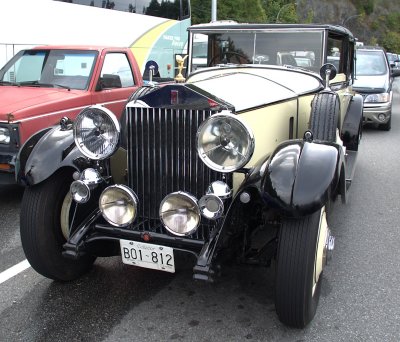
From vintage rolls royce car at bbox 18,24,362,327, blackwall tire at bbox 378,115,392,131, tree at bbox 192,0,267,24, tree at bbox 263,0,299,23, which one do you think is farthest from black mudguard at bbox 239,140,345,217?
tree at bbox 263,0,299,23

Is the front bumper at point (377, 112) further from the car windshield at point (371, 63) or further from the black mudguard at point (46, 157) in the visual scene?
the black mudguard at point (46, 157)

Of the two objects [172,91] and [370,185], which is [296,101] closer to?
[172,91]

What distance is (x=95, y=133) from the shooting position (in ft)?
9.83

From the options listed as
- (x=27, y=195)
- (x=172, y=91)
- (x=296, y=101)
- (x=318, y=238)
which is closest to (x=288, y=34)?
(x=296, y=101)

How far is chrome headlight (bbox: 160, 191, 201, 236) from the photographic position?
2689 mm

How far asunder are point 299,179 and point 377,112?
7.86 m

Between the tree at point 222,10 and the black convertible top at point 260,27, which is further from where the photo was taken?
the tree at point 222,10

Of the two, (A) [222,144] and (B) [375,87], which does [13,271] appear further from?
(B) [375,87]

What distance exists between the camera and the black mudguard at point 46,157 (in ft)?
10.1

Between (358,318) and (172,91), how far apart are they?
5.94 feet

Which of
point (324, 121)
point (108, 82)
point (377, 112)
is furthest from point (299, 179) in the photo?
point (377, 112)

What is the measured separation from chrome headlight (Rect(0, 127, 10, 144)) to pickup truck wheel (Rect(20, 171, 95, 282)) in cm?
197

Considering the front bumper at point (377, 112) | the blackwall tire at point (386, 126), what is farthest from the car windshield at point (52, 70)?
the blackwall tire at point (386, 126)

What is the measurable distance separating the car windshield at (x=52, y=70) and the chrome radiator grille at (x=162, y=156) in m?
3.39
